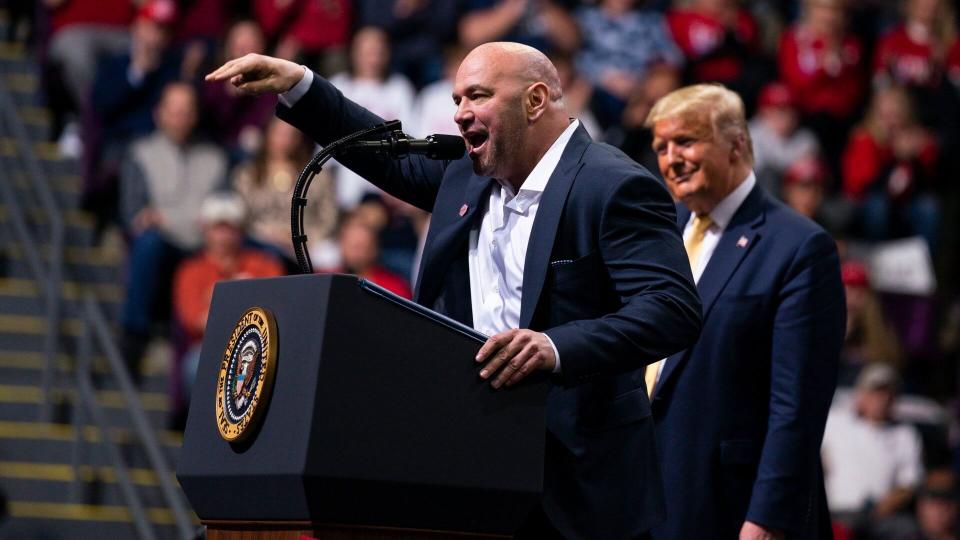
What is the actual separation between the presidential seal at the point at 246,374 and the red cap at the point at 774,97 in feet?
24.0

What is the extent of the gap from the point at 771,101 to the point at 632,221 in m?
6.90

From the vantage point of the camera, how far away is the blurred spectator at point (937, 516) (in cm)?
732

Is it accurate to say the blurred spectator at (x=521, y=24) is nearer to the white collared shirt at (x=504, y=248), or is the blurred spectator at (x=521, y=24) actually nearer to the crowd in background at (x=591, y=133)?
the crowd in background at (x=591, y=133)

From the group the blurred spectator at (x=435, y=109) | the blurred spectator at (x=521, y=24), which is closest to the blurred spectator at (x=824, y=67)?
the blurred spectator at (x=521, y=24)

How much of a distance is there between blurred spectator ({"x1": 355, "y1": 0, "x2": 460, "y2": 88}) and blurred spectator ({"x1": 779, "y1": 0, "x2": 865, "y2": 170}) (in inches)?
89.3

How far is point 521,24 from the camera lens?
9.74 metres

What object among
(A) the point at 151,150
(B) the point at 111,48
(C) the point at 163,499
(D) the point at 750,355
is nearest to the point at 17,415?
(C) the point at 163,499

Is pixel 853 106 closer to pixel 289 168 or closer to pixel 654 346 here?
pixel 289 168

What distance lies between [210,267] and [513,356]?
16.6 feet

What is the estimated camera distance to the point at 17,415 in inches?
294

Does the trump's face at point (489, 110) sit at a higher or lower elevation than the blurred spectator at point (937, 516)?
higher

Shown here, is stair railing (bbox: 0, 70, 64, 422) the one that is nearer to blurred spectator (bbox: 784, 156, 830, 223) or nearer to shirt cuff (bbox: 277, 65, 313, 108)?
blurred spectator (bbox: 784, 156, 830, 223)

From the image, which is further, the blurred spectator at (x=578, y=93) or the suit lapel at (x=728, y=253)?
the blurred spectator at (x=578, y=93)

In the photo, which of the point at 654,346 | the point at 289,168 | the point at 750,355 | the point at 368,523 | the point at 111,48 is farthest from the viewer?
the point at 111,48
